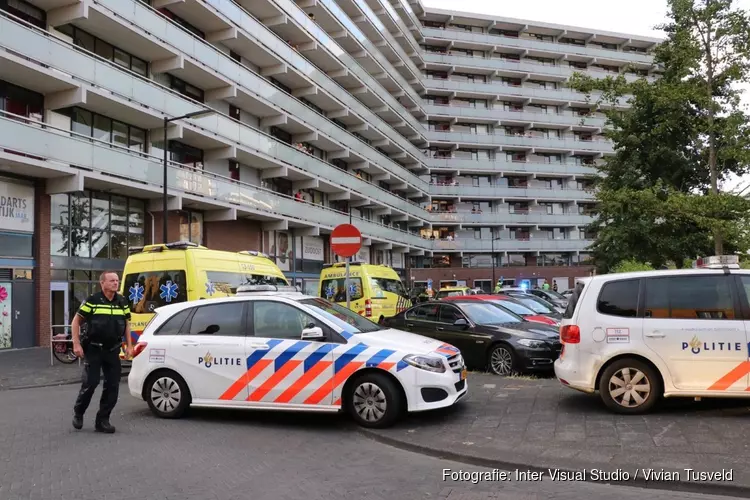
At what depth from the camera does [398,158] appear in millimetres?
53750

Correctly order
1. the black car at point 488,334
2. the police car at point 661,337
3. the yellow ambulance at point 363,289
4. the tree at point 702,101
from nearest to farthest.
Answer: the police car at point 661,337, the black car at point 488,334, the tree at point 702,101, the yellow ambulance at point 363,289

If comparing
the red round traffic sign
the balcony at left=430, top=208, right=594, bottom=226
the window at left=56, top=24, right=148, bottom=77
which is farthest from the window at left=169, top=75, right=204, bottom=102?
the balcony at left=430, top=208, right=594, bottom=226

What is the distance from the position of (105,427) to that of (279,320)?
2.28m

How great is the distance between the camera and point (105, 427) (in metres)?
6.99

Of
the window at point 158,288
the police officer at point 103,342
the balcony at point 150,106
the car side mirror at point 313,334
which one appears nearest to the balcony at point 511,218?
the balcony at point 150,106

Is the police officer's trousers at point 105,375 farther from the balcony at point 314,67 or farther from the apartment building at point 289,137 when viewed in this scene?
the balcony at point 314,67

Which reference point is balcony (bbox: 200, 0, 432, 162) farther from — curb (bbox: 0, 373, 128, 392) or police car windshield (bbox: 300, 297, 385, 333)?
police car windshield (bbox: 300, 297, 385, 333)

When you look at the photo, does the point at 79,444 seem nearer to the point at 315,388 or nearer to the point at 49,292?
the point at 315,388

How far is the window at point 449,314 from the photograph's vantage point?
11.7m

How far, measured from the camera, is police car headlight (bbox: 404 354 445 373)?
22.3 ft

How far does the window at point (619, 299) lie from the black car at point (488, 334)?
2618 millimetres

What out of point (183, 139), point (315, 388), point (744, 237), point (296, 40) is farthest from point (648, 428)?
Answer: point (296, 40)

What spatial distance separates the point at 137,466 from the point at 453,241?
5557 cm

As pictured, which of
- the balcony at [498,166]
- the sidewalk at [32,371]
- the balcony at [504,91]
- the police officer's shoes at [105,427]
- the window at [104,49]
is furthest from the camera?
the balcony at [498,166]
